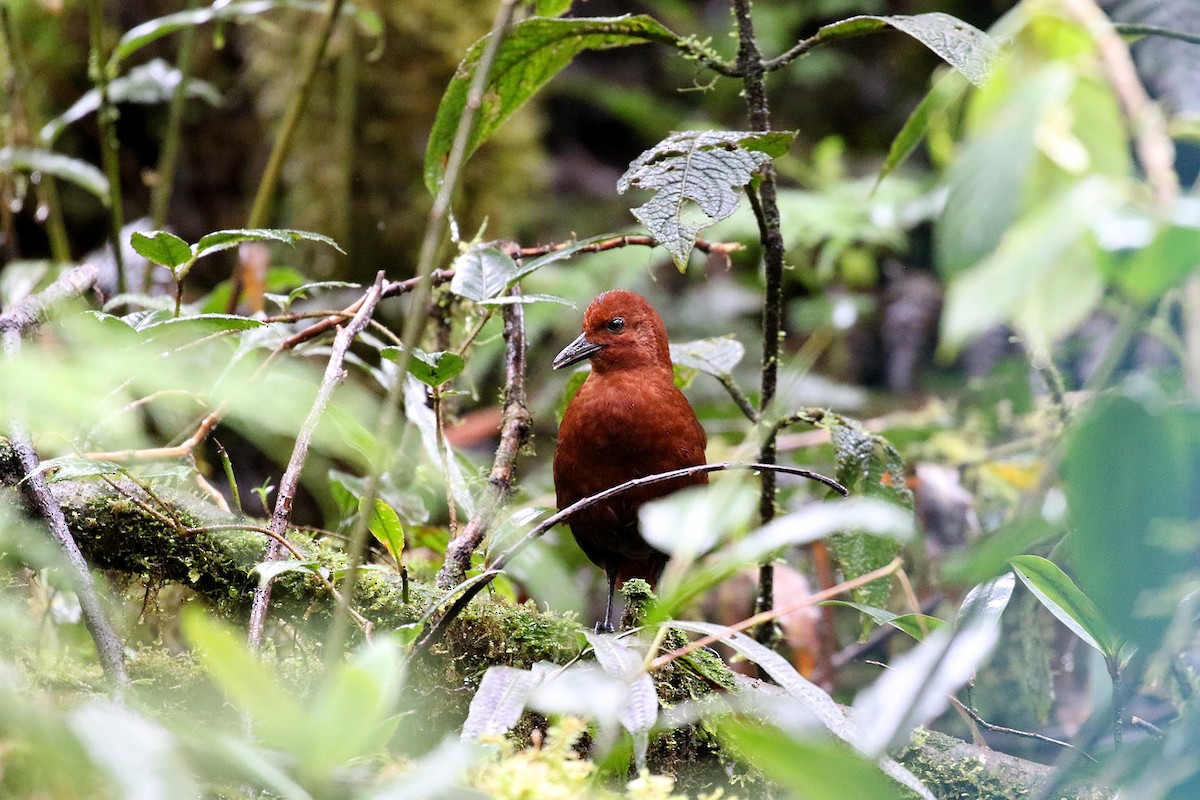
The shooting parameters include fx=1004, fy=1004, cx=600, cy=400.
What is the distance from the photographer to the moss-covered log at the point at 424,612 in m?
1.44

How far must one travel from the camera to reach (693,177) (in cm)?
151

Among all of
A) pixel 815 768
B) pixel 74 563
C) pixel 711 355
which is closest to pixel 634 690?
pixel 815 768

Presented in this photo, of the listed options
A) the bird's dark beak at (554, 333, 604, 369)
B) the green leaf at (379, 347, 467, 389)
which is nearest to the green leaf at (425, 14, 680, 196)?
the green leaf at (379, 347, 467, 389)

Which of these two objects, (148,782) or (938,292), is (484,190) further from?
(148,782)

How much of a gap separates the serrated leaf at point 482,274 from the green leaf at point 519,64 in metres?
0.14

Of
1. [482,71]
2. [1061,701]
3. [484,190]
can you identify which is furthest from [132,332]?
[484,190]

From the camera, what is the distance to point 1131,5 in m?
3.31

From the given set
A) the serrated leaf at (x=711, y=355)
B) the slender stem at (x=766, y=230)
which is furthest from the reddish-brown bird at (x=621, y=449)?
the slender stem at (x=766, y=230)

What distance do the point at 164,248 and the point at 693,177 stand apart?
0.80 meters

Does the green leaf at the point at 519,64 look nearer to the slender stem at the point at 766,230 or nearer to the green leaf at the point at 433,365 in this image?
the slender stem at the point at 766,230

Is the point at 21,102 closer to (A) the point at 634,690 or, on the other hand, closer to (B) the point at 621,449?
(B) the point at 621,449

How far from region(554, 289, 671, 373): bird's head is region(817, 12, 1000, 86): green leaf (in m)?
0.95

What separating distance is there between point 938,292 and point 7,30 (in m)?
4.64

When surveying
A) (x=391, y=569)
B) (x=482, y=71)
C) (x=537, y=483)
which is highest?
(x=482, y=71)
